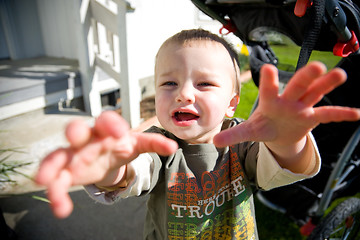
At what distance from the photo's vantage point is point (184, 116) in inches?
36.0

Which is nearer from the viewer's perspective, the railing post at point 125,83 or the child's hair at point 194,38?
the child's hair at point 194,38

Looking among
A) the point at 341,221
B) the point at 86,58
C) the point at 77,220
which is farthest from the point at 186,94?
the point at 86,58

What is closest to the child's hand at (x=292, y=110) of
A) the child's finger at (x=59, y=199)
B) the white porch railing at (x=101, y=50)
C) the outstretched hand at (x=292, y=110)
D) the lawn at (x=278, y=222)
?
the outstretched hand at (x=292, y=110)

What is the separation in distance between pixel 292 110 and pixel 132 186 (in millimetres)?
524

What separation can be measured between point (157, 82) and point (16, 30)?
3.90 m

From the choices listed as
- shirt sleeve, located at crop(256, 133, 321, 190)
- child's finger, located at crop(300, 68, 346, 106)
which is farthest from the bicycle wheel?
child's finger, located at crop(300, 68, 346, 106)

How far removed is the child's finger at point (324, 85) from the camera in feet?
1.74

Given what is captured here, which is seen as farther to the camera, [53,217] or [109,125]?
[53,217]

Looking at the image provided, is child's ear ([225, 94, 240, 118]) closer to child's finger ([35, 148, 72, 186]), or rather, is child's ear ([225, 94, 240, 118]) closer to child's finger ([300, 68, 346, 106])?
child's finger ([300, 68, 346, 106])

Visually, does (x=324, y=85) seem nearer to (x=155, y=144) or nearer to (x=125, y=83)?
(x=155, y=144)

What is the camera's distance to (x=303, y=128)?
0.63m

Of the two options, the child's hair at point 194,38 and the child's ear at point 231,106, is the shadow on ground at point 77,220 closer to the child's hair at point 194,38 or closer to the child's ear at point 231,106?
the child's ear at point 231,106

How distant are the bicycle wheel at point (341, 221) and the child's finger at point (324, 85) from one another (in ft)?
3.80

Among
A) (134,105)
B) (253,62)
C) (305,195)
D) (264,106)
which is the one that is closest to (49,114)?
(134,105)
